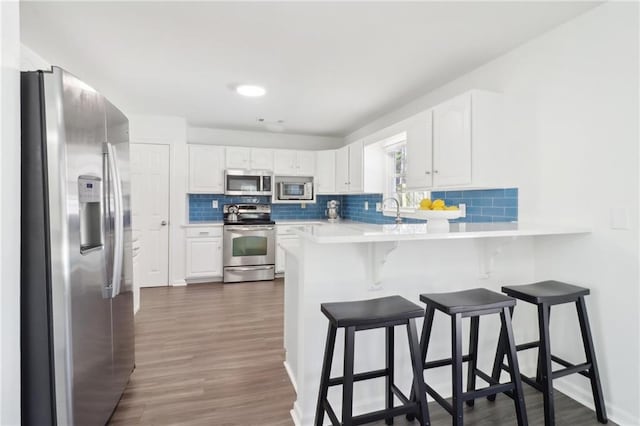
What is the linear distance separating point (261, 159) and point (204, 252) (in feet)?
5.52

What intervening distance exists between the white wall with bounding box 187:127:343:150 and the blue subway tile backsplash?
2.97 feet

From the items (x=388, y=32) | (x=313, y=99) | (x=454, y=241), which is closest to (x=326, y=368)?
(x=454, y=241)

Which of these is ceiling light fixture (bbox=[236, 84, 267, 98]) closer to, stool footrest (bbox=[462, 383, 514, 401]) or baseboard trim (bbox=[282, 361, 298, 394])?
baseboard trim (bbox=[282, 361, 298, 394])

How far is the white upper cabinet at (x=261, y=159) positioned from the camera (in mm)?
5359

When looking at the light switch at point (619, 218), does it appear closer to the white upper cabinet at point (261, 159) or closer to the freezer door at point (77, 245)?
the freezer door at point (77, 245)

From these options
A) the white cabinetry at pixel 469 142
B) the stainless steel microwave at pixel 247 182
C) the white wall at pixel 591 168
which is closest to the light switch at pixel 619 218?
the white wall at pixel 591 168

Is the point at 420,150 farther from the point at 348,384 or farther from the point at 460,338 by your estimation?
the point at 348,384

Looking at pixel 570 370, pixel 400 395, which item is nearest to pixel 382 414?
pixel 400 395

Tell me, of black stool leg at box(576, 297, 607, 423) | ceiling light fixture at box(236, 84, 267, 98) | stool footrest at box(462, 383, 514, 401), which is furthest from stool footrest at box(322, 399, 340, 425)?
ceiling light fixture at box(236, 84, 267, 98)

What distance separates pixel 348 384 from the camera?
1436 mm

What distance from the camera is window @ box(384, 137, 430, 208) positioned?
4242 millimetres

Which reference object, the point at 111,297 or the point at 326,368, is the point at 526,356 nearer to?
the point at 326,368

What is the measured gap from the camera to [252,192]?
5301 millimetres

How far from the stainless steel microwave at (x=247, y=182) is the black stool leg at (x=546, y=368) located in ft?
13.7
